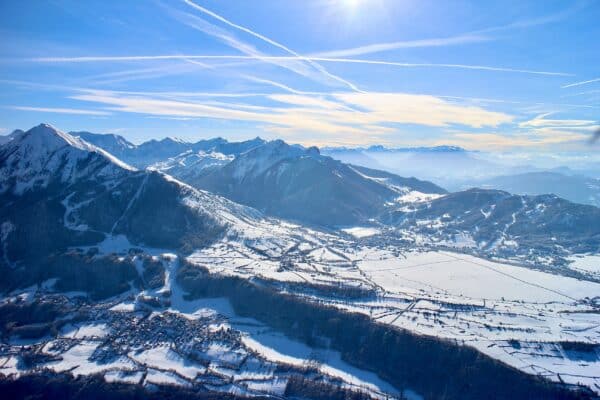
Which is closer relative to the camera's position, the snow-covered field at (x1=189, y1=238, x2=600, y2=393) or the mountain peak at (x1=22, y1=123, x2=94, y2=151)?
the snow-covered field at (x1=189, y1=238, x2=600, y2=393)

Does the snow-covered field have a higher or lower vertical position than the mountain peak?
lower

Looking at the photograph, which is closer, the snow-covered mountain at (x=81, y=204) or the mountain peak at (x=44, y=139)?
the snow-covered mountain at (x=81, y=204)

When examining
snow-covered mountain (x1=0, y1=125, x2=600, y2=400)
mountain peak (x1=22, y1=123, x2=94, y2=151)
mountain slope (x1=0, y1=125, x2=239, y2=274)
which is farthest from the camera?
mountain peak (x1=22, y1=123, x2=94, y2=151)

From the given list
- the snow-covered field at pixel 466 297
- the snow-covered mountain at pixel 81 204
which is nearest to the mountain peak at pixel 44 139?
the snow-covered mountain at pixel 81 204

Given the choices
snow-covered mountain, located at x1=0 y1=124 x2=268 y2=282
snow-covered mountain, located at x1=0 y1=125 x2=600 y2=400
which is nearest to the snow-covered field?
snow-covered mountain, located at x1=0 y1=125 x2=600 y2=400

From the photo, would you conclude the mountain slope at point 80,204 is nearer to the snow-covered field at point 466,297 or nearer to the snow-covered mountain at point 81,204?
the snow-covered mountain at point 81,204

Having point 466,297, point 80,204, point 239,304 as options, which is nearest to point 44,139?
point 80,204

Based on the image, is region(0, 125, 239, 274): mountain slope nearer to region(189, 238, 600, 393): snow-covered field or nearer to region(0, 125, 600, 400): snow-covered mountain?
region(0, 125, 600, 400): snow-covered mountain

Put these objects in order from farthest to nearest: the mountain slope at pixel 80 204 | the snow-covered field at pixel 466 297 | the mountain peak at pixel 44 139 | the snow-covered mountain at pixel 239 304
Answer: the mountain peak at pixel 44 139 → the mountain slope at pixel 80 204 → the snow-covered field at pixel 466 297 → the snow-covered mountain at pixel 239 304

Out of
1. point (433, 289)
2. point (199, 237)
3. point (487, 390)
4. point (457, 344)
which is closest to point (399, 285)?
point (433, 289)

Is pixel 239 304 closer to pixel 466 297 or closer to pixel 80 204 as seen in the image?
pixel 466 297

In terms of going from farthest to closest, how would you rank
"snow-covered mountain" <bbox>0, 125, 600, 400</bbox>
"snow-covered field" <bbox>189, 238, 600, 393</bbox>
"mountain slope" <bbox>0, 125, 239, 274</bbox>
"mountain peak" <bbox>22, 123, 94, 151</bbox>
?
1. "mountain peak" <bbox>22, 123, 94, 151</bbox>
2. "mountain slope" <bbox>0, 125, 239, 274</bbox>
3. "snow-covered field" <bbox>189, 238, 600, 393</bbox>
4. "snow-covered mountain" <bbox>0, 125, 600, 400</bbox>
